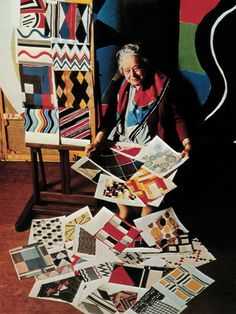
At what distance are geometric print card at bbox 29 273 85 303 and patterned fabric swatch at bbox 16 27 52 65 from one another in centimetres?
106

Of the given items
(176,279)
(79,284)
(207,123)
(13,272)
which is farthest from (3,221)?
(207,123)

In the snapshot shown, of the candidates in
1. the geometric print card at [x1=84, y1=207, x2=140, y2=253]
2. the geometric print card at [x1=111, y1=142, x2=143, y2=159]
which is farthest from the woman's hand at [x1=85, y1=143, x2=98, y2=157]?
the geometric print card at [x1=84, y1=207, x2=140, y2=253]

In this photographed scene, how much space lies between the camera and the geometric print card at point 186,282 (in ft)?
7.72

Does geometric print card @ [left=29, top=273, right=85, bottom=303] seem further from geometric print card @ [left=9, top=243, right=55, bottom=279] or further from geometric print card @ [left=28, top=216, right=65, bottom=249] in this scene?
geometric print card @ [left=28, top=216, right=65, bottom=249]

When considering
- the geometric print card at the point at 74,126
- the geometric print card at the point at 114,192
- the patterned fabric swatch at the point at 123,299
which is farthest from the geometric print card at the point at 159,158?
the patterned fabric swatch at the point at 123,299

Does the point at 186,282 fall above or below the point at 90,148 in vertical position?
below

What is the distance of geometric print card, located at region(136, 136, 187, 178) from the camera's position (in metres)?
2.69

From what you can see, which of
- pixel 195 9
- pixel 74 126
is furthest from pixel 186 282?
pixel 195 9

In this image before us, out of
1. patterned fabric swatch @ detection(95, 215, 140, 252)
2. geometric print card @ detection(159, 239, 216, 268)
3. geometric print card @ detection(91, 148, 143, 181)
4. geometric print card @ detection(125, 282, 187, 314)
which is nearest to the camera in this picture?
geometric print card @ detection(125, 282, 187, 314)

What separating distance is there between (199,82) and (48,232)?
1.13 m

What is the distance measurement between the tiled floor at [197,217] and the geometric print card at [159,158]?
240 mm

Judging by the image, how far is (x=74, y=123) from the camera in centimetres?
268

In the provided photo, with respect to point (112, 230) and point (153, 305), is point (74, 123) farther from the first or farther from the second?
point (153, 305)

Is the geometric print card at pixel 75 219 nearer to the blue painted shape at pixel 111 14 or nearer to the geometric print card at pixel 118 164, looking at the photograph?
the geometric print card at pixel 118 164
